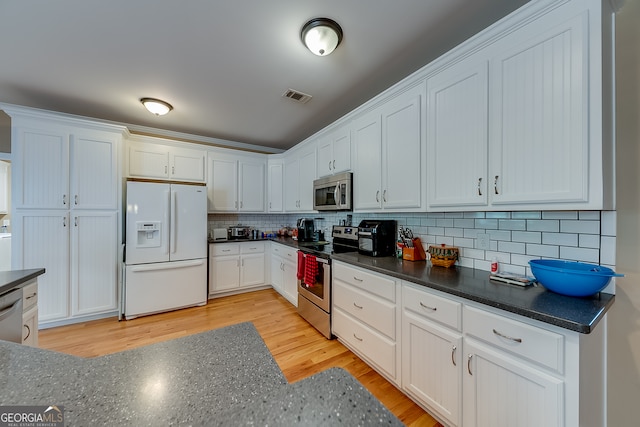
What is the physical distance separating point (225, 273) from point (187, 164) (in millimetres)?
1766

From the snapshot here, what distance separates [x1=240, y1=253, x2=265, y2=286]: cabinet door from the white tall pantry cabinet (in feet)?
5.14

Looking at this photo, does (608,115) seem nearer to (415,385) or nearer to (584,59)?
(584,59)

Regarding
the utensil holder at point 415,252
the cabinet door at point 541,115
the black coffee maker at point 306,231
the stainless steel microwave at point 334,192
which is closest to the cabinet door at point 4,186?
the black coffee maker at point 306,231

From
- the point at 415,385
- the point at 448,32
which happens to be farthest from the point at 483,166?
the point at 415,385

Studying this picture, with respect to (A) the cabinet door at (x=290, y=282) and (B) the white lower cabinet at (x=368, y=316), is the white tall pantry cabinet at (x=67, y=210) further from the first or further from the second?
(B) the white lower cabinet at (x=368, y=316)

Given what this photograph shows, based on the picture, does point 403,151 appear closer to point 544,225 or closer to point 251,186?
point 544,225

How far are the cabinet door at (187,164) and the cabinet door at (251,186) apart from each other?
61cm

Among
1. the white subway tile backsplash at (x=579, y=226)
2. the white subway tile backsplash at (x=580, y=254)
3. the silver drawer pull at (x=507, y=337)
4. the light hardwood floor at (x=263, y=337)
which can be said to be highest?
the white subway tile backsplash at (x=579, y=226)

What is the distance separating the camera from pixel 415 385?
156 cm

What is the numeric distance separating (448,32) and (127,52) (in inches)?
99.8

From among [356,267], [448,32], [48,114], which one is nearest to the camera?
[448,32]

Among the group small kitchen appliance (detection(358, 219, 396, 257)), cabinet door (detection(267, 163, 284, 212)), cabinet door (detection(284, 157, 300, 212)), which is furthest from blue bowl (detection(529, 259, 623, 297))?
cabinet door (detection(267, 163, 284, 212))

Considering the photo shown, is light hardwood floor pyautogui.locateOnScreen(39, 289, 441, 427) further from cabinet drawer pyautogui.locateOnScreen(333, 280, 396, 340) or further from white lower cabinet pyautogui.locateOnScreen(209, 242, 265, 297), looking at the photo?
cabinet drawer pyautogui.locateOnScreen(333, 280, 396, 340)

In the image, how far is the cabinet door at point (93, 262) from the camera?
2754mm
